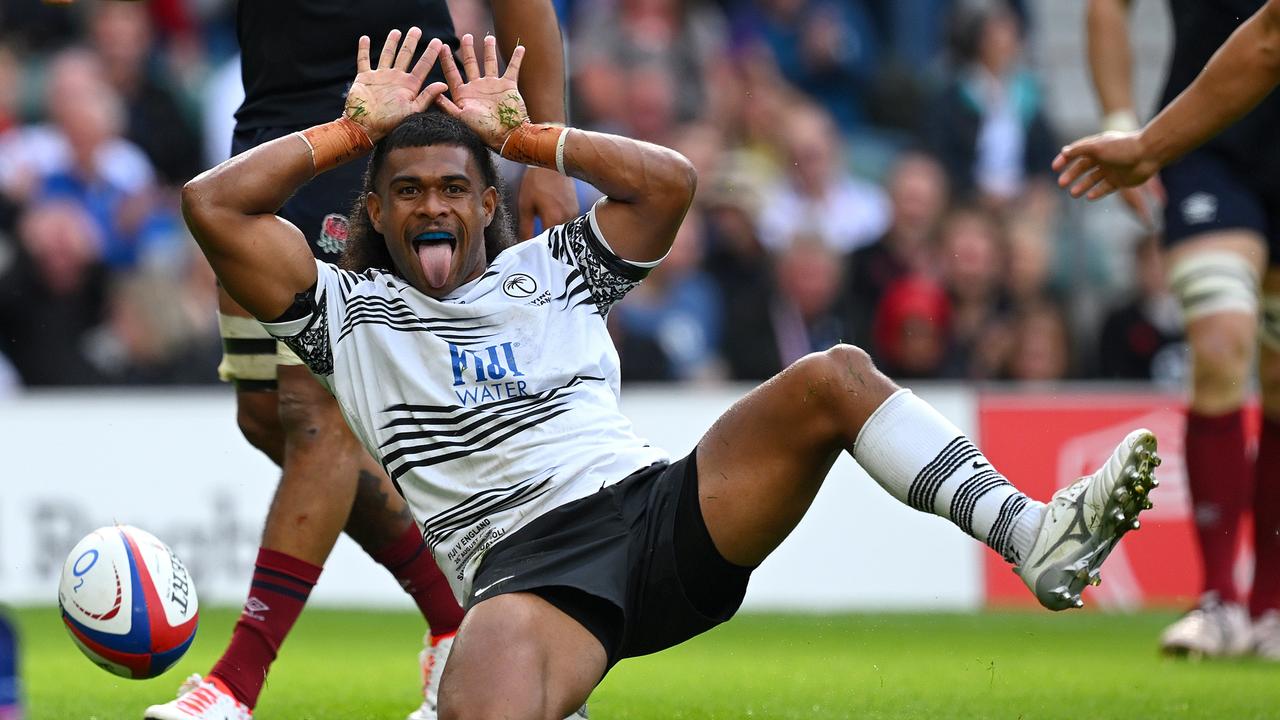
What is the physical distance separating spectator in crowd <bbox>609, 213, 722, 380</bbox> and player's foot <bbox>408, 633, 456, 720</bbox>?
508cm

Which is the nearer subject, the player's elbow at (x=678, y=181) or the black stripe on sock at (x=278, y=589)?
the player's elbow at (x=678, y=181)

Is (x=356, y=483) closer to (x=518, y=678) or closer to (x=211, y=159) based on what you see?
(x=518, y=678)

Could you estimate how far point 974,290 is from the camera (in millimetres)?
10711

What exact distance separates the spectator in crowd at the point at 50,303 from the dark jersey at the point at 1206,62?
617 centimetres

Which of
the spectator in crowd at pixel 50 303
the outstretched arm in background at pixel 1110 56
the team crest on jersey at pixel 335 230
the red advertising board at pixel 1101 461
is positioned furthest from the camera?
the spectator in crowd at pixel 50 303

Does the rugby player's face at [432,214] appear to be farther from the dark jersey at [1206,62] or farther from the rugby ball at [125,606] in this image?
the dark jersey at [1206,62]

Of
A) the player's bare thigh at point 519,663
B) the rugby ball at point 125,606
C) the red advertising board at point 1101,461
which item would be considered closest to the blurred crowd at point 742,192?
the red advertising board at point 1101,461

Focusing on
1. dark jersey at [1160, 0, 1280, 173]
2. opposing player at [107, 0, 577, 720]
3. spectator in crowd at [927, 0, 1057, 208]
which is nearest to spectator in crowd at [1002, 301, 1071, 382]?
spectator in crowd at [927, 0, 1057, 208]

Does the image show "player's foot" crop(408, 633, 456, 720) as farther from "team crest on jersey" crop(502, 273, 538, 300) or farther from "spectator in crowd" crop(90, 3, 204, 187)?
"spectator in crowd" crop(90, 3, 204, 187)

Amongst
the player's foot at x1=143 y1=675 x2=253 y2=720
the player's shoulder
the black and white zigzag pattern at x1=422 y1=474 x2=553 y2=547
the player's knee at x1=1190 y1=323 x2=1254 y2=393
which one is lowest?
the player's foot at x1=143 y1=675 x2=253 y2=720

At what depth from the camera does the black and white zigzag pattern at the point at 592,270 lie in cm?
420

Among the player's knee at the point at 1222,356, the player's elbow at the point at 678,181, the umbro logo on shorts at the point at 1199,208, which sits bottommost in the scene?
the player's knee at the point at 1222,356

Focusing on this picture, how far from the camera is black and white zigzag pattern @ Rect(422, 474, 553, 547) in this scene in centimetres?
398

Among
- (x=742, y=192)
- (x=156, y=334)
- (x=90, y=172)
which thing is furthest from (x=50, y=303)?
(x=742, y=192)
